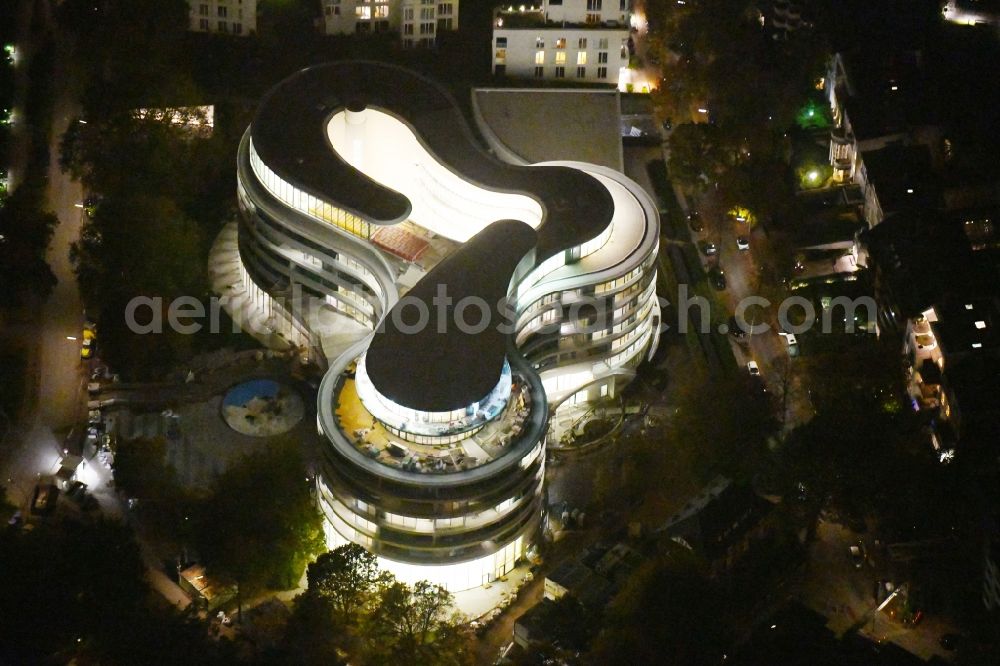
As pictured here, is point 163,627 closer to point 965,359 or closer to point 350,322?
point 350,322

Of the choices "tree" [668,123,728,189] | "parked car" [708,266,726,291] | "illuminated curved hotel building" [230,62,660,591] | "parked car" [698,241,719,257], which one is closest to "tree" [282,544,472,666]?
"illuminated curved hotel building" [230,62,660,591]

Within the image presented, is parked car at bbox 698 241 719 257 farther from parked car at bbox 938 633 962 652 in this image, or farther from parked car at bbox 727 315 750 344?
parked car at bbox 938 633 962 652

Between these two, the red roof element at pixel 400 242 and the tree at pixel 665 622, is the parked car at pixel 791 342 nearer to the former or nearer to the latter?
the red roof element at pixel 400 242

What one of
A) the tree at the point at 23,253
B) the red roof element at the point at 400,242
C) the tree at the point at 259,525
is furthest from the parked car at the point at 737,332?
the tree at the point at 23,253

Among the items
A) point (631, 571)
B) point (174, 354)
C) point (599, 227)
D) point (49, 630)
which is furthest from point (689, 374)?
point (49, 630)

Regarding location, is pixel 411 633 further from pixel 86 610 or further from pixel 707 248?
pixel 707 248

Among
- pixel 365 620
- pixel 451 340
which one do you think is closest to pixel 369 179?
pixel 451 340
